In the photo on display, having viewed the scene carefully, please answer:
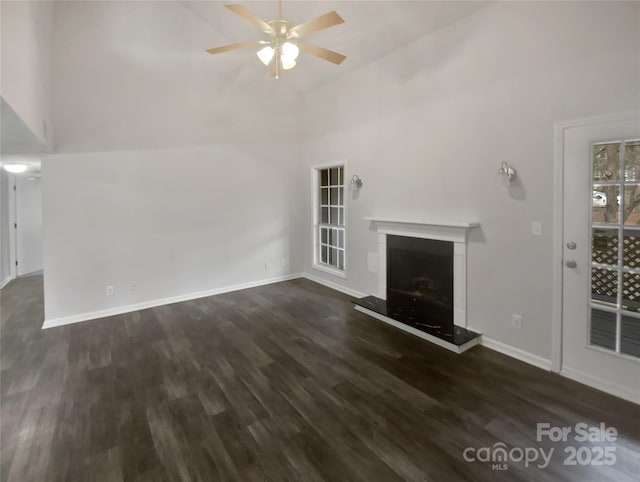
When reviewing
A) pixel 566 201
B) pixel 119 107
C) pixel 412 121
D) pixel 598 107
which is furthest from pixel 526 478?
pixel 119 107

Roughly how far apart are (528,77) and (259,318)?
3.87m

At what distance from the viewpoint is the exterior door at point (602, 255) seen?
2348 millimetres

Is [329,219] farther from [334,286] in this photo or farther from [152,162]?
[152,162]

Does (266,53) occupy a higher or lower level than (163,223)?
higher

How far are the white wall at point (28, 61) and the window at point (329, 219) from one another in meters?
3.80

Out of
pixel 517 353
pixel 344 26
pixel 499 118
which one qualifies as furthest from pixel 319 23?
pixel 517 353

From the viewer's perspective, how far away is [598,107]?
8.04 feet

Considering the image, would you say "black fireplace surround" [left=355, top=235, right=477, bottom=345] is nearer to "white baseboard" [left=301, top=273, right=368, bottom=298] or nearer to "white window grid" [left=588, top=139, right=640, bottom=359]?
"white baseboard" [left=301, top=273, right=368, bottom=298]

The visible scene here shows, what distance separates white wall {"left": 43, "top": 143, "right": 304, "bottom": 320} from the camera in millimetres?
4039

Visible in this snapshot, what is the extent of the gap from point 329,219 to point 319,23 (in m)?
3.64

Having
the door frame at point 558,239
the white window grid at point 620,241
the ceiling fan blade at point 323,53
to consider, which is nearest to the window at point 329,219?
the ceiling fan blade at point 323,53

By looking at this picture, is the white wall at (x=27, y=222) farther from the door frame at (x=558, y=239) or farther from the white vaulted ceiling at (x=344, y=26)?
the door frame at (x=558, y=239)

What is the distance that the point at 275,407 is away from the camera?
2363mm

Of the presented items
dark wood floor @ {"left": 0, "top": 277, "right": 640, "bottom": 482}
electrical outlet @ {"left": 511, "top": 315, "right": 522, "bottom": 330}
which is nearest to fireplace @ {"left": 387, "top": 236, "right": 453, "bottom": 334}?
dark wood floor @ {"left": 0, "top": 277, "right": 640, "bottom": 482}
